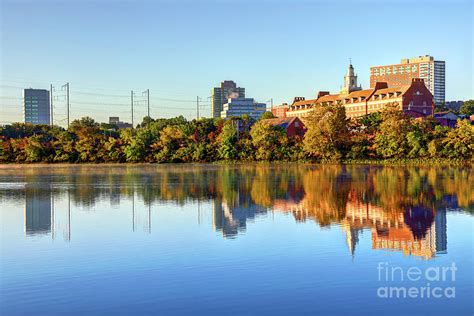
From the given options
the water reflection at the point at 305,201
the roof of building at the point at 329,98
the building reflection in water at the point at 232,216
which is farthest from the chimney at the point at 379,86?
the building reflection in water at the point at 232,216

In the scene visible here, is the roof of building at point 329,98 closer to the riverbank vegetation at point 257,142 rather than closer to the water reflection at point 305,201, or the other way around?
the riverbank vegetation at point 257,142

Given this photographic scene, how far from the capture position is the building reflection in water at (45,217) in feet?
62.5

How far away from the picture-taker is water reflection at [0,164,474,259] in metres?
18.3

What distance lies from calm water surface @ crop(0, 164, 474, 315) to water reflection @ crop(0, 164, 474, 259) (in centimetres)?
8

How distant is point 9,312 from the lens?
10.3m

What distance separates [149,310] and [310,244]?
682cm

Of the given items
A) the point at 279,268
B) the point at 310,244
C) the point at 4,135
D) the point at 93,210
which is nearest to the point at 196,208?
the point at 93,210

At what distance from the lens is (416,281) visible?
12.1 m

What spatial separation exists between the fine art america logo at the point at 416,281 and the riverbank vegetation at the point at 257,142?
136ft

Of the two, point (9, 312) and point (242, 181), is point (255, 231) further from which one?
point (242, 181)

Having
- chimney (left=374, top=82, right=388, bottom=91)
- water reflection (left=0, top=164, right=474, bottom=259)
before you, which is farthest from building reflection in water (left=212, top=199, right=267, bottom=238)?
chimney (left=374, top=82, right=388, bottom=91)

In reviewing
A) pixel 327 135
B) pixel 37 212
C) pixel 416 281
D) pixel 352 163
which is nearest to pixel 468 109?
pixel 327 135

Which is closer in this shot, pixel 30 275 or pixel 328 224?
pixel 30 275

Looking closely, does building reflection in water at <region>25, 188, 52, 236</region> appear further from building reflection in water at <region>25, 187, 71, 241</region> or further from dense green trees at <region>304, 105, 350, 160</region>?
dense green trees at <region>304, 105, 350, 160</region>
